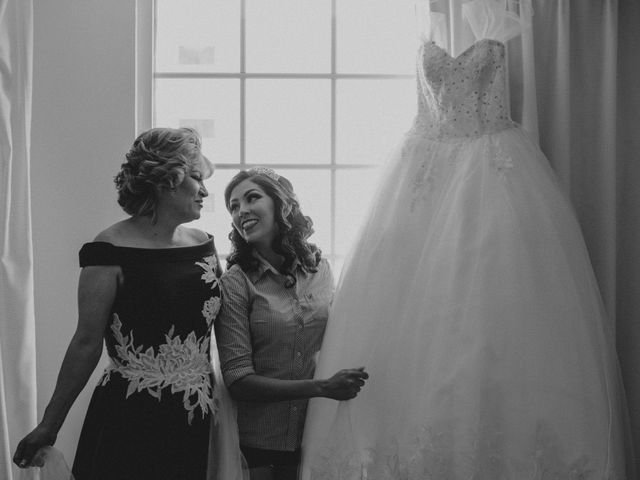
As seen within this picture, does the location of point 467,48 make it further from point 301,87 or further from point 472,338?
point 472,338

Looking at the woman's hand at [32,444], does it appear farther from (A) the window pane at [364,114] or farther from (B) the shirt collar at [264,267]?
(A) the window pane at [364,114]

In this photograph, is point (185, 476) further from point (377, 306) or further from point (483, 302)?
point (483, 302)

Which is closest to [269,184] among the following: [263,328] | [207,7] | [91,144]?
[263,328]

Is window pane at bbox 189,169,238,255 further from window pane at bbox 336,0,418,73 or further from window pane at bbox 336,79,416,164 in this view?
window pane at bbox 336,0,418,73

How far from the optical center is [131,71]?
2.28m

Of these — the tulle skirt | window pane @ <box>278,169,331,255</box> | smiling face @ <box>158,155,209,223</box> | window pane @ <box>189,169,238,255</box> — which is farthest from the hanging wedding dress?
window pane @ <box>189,169,238,255</box>

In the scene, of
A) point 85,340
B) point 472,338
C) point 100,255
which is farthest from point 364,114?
point 85,340

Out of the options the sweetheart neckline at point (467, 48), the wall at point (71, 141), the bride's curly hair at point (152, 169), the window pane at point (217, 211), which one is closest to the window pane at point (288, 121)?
the window pane at point (217, 211)

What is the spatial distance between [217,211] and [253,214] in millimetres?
671

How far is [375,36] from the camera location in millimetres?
2463

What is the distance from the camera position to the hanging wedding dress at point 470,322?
5.24 ft

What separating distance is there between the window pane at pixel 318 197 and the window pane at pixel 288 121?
50mm

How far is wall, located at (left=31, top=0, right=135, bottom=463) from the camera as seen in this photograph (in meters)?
2.26

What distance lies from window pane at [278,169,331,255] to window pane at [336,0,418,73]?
0.37m
